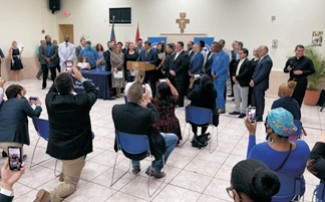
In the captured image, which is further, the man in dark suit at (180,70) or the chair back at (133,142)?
the man in dark suit at (180,70)

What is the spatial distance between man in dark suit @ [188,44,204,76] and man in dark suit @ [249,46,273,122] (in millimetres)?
1487

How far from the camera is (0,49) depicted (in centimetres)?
982

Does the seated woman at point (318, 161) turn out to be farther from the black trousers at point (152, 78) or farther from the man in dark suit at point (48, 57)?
the man in dark suit at point (48, 57)

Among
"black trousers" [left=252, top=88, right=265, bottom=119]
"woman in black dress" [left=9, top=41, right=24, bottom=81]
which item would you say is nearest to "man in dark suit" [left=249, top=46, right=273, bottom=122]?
"black trousers" [left=252, top=88, right=265, bottom=119]

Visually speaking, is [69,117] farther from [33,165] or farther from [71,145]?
[33,165]

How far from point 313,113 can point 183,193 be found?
16.5 ft

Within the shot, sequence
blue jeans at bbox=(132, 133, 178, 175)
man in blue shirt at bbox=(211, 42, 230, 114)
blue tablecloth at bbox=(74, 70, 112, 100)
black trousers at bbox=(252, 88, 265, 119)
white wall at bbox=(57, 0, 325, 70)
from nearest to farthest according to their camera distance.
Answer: blue jeans at bbox=(132, 133, 178, 175), black trousers at bbox=(252, 88, 265, 119), man in blue shirt at bbox=(211, 42, 230, 114), blue tablecloth at bbox=(74, 70, 112, 100), white wall at bbox=(57, 0, 325, 70)

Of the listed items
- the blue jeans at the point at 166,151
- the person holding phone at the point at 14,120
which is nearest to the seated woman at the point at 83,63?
the person holding phone at the point at 14,120

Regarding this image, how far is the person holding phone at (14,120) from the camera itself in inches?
128

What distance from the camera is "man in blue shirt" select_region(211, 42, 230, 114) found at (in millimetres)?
6227

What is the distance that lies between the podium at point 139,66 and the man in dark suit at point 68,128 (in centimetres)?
434

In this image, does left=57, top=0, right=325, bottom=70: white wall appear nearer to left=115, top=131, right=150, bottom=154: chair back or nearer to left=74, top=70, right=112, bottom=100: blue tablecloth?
left=74, top=70, right=112, bottom=100: blue tablecloth

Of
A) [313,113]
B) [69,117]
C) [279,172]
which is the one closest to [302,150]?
[279,172]

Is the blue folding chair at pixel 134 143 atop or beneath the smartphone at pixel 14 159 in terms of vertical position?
beneath
